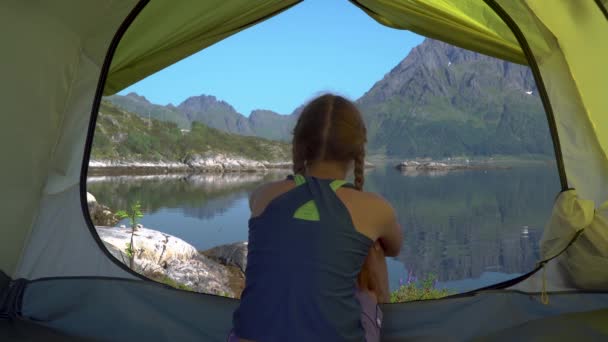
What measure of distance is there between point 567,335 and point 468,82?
19578cm

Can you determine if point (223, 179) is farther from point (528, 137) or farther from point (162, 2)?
point (528, 137)

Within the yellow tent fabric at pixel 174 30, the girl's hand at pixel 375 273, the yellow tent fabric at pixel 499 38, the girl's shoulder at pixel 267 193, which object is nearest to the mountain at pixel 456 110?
the yellow tent fabric at pixel 499 38

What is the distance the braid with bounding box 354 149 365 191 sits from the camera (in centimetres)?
151

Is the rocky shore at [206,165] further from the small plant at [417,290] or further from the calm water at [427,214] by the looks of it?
the small plant at [417,290]

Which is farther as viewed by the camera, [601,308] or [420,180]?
[420,180]

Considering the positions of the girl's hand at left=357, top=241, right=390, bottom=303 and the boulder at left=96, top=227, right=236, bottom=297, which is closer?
the girl's hand at left=357, top=241, right=390, bottom=303

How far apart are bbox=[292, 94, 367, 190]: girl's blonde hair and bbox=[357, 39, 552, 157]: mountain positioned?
405 feet

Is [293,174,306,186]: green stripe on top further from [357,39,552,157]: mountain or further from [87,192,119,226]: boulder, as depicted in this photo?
[357,39,552,157]: mountain

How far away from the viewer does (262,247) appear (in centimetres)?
133

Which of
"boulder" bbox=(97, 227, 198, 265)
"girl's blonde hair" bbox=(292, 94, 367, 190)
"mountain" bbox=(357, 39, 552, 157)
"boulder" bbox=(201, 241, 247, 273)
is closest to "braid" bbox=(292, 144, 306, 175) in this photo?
"girl's blonde hair" bbox=(292, 94, 367, 190)

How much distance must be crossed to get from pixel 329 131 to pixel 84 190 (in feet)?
6.58

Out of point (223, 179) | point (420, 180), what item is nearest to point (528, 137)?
point (420, 180)

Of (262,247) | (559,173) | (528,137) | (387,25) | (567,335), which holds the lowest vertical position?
(567,335)

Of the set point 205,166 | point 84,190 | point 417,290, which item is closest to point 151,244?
point 417,290
